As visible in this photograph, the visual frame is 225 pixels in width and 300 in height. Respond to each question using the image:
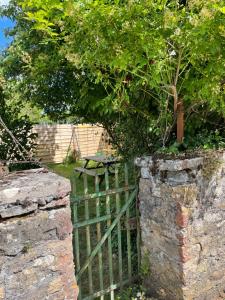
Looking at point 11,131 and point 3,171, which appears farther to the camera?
point 11,131

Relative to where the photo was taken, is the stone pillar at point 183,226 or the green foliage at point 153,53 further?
the stone pillar at point 183,226

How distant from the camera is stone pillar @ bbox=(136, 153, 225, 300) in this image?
9.23ft

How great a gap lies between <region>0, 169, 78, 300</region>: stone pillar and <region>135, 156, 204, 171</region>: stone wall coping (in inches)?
39.8

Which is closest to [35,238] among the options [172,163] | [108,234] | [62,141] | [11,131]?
[108,234]

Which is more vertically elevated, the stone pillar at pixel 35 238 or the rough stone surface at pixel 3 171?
the rough stone surface at pixel 3 171

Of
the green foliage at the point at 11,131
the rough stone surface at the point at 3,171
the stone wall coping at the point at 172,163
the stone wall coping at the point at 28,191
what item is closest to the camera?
the stone wall coping at the point at 28,191

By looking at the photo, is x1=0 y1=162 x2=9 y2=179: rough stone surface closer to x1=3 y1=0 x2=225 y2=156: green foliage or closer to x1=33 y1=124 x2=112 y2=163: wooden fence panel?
x1=3 y1=0 x2=225 y2=156: green foliage

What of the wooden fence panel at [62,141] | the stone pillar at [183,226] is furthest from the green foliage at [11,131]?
the wooden fence panel at [62,141]

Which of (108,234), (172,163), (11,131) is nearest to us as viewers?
(172,163)

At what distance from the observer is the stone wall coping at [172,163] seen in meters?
2.74

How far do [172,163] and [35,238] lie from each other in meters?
1.32

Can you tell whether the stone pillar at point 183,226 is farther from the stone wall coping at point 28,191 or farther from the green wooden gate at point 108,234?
the stone wall coping at point 28,191

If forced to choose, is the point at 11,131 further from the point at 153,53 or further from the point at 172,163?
the point at 153,53

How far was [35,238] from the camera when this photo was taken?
79.7 inches
